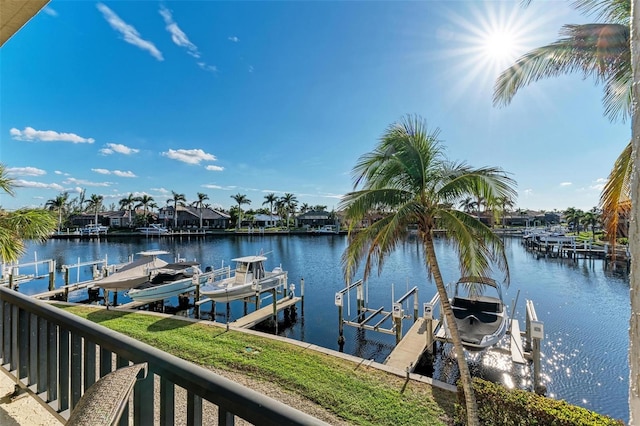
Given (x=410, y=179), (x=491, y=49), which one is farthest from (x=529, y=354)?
(x=491, y=49)

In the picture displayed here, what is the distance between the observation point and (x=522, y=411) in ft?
15.7

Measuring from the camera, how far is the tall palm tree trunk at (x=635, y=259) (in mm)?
767

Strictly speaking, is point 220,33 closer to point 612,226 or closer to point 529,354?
point 612,226

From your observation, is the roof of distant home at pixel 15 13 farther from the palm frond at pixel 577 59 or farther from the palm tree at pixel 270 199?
the palm tree at pixel 270 199

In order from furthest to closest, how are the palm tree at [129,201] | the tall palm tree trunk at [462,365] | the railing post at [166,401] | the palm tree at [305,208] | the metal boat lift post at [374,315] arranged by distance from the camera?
the palm tree at [305,208]
the palm tree at [129,201]
the metal boat lift post at [374,315]
the tall palm tree trunk at [462,365]
the railing post at [166,401]

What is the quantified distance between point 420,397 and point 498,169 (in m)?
4.71

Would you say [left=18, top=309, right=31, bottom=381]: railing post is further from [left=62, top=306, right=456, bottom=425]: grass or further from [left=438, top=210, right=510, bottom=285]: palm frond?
[left=438, top=210, right=510, bottom=285]: palm frond

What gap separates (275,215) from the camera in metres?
76.7

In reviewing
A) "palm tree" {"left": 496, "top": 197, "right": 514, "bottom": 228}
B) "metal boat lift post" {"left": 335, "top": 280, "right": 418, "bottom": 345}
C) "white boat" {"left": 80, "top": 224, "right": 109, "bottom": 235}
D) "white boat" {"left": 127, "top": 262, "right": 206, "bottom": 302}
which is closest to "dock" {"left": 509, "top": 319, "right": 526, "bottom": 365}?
"metal boat lift post" {"left": 335, "top": 280, "right": 418, "bottom": 345}

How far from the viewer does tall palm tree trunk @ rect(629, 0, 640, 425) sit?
767 mm

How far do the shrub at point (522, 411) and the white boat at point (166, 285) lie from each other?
490 inches

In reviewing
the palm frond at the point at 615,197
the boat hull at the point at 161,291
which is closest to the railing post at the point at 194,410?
the palm frond at the point at 615,197

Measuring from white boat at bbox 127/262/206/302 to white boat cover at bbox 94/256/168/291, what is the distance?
34 centimetres

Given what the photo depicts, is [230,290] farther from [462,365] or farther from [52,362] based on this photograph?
[52,362]
